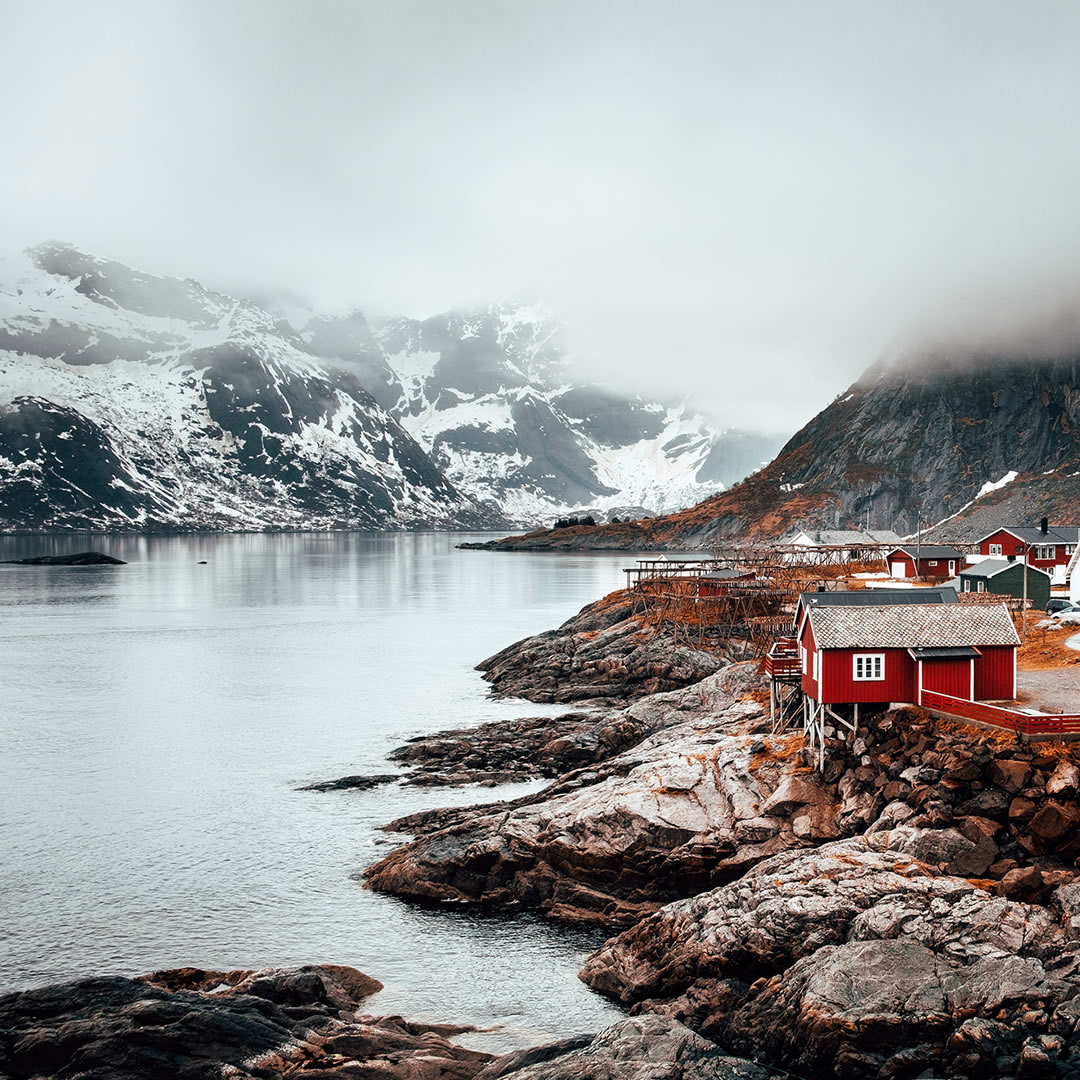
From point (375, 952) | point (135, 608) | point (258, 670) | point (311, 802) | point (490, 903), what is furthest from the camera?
point (135, 608)

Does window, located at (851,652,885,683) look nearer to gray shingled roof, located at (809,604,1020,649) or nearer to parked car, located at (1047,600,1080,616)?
gray shingled roof, located at (809,604,1020,649)

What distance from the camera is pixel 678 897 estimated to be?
3097 cm

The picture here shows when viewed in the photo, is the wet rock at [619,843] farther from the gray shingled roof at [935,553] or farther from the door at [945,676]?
the gray shingled roof at [935,553]

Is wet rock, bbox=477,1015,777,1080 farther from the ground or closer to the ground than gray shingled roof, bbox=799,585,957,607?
closer to the ground

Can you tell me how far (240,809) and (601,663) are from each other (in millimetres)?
31957

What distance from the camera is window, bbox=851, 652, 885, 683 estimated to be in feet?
107

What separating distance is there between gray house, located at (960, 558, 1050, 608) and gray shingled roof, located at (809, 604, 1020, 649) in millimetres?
30217

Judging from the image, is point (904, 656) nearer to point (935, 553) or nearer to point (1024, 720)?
point (1024, 720)

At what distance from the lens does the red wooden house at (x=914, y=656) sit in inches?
1280

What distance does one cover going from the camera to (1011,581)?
61.9m

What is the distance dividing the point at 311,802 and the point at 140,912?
1280cm

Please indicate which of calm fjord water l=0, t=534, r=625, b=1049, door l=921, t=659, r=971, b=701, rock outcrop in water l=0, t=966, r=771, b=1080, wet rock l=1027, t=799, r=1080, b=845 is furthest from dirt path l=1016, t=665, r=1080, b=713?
rock outcrop in water l=0, t=966, r=771, b=1080

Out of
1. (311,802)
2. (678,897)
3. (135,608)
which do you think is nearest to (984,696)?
(678,897)

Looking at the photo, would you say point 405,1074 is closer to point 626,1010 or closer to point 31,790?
point 626,1010
